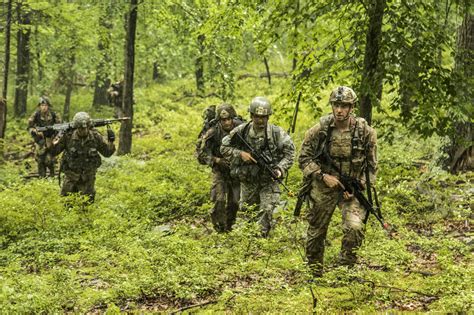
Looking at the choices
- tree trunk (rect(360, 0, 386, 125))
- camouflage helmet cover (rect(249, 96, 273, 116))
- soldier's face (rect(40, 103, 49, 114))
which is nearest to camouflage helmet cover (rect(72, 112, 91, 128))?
camouflage helmet cover (rect(249, 96, 273, 116))

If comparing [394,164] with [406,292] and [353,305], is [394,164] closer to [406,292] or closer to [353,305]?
[406,292]

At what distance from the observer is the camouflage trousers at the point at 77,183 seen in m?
10.9

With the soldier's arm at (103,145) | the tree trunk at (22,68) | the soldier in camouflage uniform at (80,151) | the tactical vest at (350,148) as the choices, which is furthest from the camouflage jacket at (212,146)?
the tree trunk at (22,68)

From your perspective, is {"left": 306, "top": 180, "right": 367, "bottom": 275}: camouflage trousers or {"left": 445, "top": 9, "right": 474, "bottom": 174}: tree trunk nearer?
{"left": 306, "top": 180, "right": 367, "bottom": 275}: camouflage trousers

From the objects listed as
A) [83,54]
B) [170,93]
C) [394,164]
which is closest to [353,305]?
[394,164]

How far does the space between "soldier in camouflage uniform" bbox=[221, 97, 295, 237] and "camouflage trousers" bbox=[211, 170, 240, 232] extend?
0.91m

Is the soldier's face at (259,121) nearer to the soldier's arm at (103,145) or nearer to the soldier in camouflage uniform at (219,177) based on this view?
the soldier in camouflage uniform at (219,177)

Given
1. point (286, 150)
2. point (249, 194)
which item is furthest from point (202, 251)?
point (286, 150)

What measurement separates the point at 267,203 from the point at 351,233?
2.09m

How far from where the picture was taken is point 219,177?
962 centimetres

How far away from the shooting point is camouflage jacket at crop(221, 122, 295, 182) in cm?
835

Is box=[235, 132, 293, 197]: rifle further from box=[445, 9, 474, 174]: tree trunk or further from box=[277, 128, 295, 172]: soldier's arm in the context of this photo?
box=[445, 9, 474, 174]: tree trunk

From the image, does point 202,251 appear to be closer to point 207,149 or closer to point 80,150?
→ point 207,149

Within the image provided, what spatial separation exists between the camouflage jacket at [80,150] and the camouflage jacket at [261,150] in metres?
3.28
